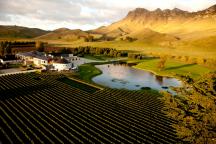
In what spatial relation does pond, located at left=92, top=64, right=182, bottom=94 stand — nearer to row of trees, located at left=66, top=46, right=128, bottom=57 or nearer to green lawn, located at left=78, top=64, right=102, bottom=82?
green lawn, located at left=78, top=64, right=102, bottom=82

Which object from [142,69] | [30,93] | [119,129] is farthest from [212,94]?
[142,69]

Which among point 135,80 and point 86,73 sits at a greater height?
point 86,73

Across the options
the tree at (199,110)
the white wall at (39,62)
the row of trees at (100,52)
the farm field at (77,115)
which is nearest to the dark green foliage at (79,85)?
the farm field at (77,115)

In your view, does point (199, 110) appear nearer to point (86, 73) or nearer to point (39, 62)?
point (86, 73)

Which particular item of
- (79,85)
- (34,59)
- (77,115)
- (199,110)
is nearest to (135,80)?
(79,85)

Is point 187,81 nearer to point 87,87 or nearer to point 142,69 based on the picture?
point 87,87

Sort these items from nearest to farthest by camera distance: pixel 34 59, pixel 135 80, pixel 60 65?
pixel 135 80 → pixel 60 65 → pixel 34 59
